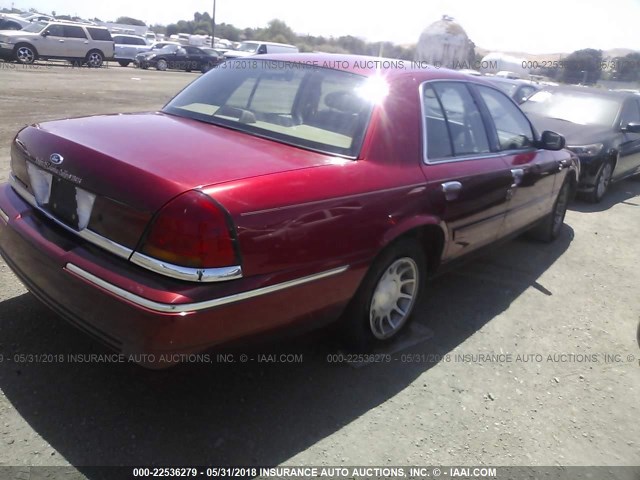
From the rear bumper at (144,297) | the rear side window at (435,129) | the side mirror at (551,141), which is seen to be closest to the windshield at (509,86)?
the side mirror at (551,141)

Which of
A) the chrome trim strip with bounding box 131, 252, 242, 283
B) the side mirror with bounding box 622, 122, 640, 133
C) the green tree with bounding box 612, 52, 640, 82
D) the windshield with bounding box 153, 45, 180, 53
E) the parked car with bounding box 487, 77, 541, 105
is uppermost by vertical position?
the green tree with bounding box 612, 52, 640, 82

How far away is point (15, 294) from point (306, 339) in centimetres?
184

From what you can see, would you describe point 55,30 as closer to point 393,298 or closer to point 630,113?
point 630,113

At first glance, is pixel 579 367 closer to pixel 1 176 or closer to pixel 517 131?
pixel 517 131

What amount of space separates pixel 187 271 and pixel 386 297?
1.40 meters

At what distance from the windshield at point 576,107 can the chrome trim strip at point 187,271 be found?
7628 millimetres

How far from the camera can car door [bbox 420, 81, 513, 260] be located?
3.26m

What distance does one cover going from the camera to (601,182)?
7562 mm

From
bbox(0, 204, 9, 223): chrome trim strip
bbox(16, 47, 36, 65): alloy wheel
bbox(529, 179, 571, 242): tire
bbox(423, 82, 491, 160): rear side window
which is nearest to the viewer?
bbox(0, 204, 9, 223): chrome trim strip

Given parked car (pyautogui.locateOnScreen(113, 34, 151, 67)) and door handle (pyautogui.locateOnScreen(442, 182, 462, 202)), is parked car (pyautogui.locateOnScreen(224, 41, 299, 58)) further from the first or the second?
door handle (pyautogui.locateOnScreen(442, 182, 462, 202))

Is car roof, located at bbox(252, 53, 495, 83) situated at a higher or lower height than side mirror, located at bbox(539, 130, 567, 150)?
higher

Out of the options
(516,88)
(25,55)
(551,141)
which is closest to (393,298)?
(551,141)

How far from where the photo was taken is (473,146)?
12.2 ft

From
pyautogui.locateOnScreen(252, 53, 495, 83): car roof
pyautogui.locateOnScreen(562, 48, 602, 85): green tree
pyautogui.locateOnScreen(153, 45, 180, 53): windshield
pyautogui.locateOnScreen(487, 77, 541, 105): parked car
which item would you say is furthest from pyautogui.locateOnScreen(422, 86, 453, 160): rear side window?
pyautogui.locateOnScreen(562, 48, 602, 85): green tree
